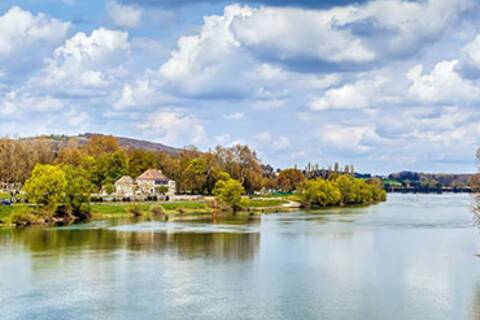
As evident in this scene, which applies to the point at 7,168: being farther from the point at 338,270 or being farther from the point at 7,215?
the point at 338,270

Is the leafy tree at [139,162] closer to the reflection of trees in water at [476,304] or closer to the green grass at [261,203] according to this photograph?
the green grass at [261,203]

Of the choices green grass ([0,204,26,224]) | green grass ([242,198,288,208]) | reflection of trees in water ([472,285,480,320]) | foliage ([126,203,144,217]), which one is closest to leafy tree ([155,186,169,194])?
green grass ([242,198,288,208])

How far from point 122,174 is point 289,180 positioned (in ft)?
240

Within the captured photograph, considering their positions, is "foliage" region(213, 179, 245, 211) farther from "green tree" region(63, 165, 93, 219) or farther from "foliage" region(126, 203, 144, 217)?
"green tree" region(63, 165, 93, 219)

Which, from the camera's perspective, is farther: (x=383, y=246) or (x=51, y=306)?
(x=383, y=246)

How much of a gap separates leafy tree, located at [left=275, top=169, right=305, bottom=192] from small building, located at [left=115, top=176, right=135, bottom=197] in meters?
71.8

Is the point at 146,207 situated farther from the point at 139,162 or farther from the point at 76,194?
the point at 139,162

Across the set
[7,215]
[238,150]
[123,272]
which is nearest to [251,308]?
[123,272]

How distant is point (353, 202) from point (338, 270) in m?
100

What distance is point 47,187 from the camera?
72500 mm

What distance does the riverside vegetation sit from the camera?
7375cm

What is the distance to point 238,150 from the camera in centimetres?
12625

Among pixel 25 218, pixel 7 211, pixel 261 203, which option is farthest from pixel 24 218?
pixel 261 203

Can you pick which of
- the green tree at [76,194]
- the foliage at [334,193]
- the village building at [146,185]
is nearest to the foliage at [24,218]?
the green tree at [76,194]
